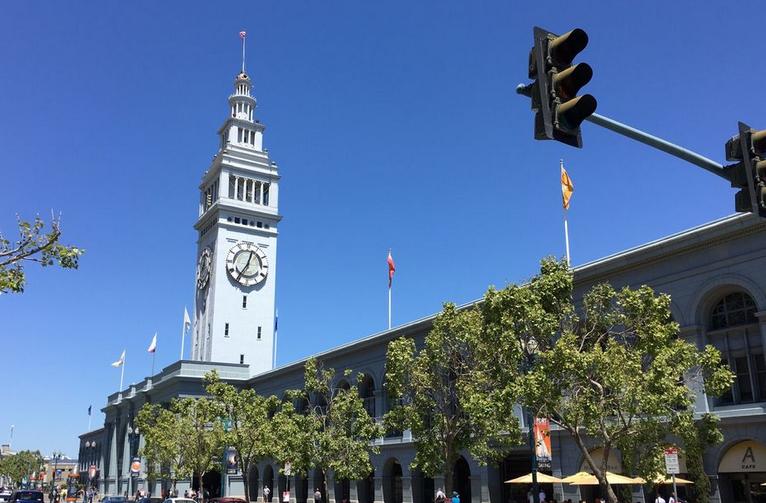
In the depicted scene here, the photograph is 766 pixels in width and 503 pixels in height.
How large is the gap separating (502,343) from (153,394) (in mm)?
64716

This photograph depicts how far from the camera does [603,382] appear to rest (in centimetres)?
2367

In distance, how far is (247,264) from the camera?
82.9m

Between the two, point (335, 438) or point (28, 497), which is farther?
point (28, 497)

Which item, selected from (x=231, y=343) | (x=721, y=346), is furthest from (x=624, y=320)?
(x=231, y=343)

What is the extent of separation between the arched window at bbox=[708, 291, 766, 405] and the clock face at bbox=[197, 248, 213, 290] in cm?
6257

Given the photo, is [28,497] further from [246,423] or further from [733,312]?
[733,312]

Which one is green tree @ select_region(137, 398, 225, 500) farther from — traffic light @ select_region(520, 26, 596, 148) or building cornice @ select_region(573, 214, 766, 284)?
traffic light @ select_region(520, 26, 596, 148)

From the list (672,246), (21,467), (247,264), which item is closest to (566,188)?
(672,246)

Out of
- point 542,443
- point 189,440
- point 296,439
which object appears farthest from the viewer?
point 189,440

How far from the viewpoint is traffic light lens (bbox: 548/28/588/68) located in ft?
26.6

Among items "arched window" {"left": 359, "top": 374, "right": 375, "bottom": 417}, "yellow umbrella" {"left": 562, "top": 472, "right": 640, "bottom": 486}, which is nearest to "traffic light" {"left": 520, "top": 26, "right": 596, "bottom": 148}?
"yellow umbrella" {"left": 562, "top": 472, "right": 640, "bottom": 486}

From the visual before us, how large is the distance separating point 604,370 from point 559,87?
678 inches

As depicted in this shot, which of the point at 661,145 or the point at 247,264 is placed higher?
the point at 247,264

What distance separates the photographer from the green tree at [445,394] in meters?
32.0
